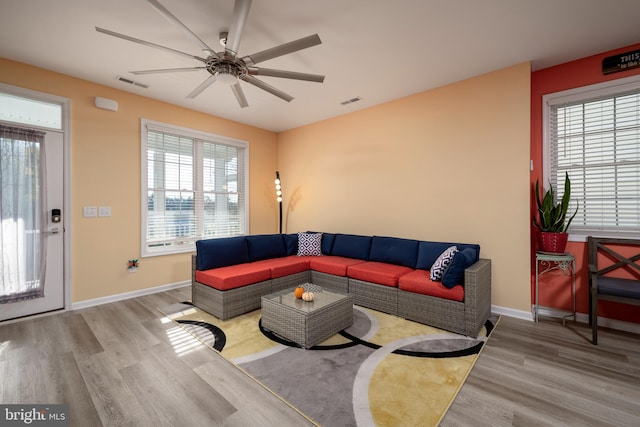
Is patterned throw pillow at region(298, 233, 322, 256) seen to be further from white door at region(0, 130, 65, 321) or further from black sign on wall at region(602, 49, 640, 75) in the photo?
black sign on wall at region(602, 49, 640, 75)

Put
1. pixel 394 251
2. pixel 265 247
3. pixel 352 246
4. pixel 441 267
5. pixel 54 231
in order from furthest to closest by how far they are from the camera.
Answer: pixel 352 246, pixel 265 247, pixel 394 251, pixel 54 231, pixel 441 267

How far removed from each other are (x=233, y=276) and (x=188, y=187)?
2306 mm

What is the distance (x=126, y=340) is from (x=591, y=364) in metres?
4.13

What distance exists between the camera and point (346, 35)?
2568 millimetres

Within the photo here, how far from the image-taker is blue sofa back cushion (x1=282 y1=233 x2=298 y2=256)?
4492mm

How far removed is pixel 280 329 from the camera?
2588 millimetres

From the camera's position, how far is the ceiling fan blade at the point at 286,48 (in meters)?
1.94

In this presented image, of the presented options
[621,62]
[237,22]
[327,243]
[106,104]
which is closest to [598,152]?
[621,62]

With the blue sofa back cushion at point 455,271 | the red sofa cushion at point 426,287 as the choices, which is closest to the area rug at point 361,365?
the red sofa cushion at point 426,287

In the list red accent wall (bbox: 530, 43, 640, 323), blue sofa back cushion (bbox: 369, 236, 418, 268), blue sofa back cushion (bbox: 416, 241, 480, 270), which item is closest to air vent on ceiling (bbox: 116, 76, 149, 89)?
blue sofa back cushion (bbox: 369, 236, 418, 268)

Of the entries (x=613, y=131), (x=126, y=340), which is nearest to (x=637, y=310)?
(x=613, y=131)

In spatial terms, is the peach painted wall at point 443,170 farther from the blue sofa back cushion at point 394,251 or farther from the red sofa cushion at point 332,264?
the red sofa cushion at point 332,264

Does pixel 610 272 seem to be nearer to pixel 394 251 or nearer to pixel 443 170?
pixel 443 170
